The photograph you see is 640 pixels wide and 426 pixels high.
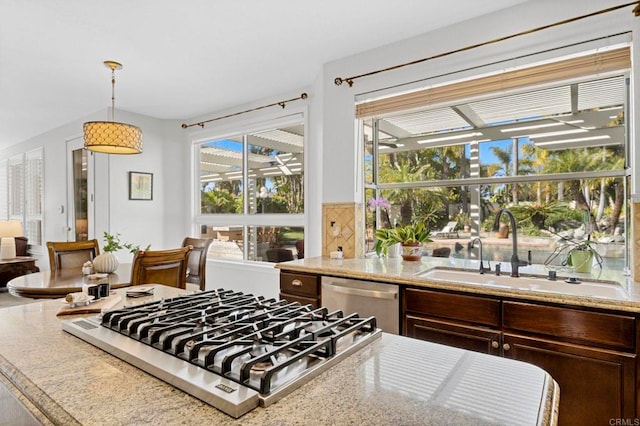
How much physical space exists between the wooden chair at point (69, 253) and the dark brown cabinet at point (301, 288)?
2016 millimetres

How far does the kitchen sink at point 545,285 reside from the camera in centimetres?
183

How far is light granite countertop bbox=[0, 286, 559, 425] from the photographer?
0.66 metres

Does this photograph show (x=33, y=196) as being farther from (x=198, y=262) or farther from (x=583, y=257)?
(x=583, y=257)

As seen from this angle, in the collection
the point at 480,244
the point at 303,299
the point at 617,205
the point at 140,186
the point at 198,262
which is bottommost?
the point at 303,299

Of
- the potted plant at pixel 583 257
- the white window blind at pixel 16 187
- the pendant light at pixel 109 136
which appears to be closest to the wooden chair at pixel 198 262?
the pendant light at pixel 109 136

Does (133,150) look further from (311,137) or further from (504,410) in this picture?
(504,410)

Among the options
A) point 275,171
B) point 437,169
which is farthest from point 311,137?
point 437,169

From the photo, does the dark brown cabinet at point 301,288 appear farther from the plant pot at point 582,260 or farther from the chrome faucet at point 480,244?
the plant pot at point 582,260

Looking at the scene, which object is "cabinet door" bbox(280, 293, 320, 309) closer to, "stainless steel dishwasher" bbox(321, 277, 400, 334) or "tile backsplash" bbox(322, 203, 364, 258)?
"stainless steel dishwasher" bbox(321, 277, 400, 334)

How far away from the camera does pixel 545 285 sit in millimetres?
1968

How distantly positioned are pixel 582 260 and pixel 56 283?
3.32m

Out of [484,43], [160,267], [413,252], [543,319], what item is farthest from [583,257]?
[160,267]

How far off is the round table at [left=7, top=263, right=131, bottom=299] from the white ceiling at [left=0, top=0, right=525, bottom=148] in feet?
5.76

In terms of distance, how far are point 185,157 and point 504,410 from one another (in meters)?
4.98
